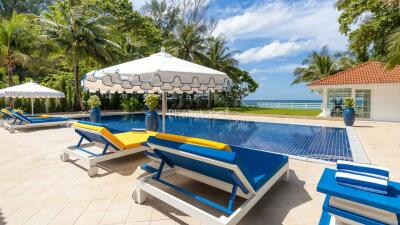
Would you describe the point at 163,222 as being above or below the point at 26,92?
below

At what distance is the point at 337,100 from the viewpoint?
1700 centimetres

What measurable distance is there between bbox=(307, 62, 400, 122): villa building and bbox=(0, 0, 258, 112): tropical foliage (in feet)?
46.3

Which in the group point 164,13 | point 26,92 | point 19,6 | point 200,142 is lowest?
point 200,142

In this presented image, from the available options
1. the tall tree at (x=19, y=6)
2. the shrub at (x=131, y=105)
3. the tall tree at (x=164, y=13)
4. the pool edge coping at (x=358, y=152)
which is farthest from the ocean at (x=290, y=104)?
the tall tree at (x=19, y=6)

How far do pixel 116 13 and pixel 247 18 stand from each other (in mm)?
16313

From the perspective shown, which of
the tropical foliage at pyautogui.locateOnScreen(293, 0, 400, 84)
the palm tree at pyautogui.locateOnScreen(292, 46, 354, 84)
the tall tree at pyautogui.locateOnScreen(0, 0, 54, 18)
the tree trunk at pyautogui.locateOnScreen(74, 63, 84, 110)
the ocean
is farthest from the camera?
the tall tree at pyautogui.locateOnScreen(0, 0, 54, 18)

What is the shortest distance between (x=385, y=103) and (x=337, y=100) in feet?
9.39

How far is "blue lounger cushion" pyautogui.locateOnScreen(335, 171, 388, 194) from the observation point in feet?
7.11

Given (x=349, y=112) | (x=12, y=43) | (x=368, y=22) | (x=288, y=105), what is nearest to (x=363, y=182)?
(x=349, y=112)

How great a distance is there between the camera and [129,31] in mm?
29031

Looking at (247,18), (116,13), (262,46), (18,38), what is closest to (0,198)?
(18,38)

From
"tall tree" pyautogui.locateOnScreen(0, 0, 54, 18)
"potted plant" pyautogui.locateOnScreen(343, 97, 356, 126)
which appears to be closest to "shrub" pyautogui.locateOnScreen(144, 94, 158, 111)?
"potted plant" pyautogui.locateOnScreen(343, 97, 356, 126)

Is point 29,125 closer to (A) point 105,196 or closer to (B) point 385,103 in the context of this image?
(A) point 105,196

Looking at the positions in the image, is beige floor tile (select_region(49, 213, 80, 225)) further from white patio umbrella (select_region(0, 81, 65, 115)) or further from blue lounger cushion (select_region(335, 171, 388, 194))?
white patio umbrella (select_region(0, 81, 65, 115))
